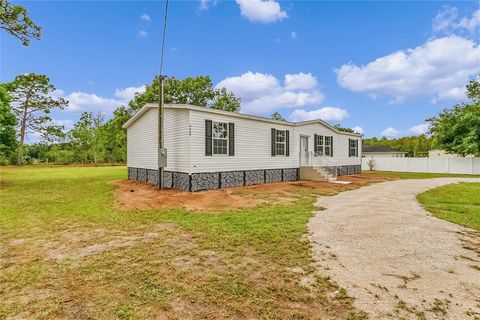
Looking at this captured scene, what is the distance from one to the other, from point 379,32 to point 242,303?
1856 cm

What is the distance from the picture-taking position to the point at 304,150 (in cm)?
1582

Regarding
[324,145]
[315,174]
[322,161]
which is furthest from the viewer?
[324,145]

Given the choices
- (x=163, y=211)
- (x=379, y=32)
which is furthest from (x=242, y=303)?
(x=379, y=32)

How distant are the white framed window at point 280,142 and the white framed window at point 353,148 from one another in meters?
8.02

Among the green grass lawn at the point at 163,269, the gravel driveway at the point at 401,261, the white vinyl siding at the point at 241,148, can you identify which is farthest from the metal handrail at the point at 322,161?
the green grass lawn at the point at 163,269

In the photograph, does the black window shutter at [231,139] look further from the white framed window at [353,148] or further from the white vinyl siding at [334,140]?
the white framed window at [353,148]

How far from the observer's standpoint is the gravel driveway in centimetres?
272

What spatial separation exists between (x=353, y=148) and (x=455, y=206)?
42.1 ft

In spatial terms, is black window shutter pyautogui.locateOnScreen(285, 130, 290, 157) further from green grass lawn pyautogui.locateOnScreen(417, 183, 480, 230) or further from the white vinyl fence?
the white vinyl fence

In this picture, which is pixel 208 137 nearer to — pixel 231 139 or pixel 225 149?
pixel 225 149

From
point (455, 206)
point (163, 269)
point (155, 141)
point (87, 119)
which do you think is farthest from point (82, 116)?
point (455, 206)

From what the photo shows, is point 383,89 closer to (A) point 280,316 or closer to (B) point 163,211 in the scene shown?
(B) point 163,211

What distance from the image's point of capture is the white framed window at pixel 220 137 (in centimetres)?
1134

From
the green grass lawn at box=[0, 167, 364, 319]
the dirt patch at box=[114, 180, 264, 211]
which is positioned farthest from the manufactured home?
the green grass lawn at box=[0, 167, 364, 319]
